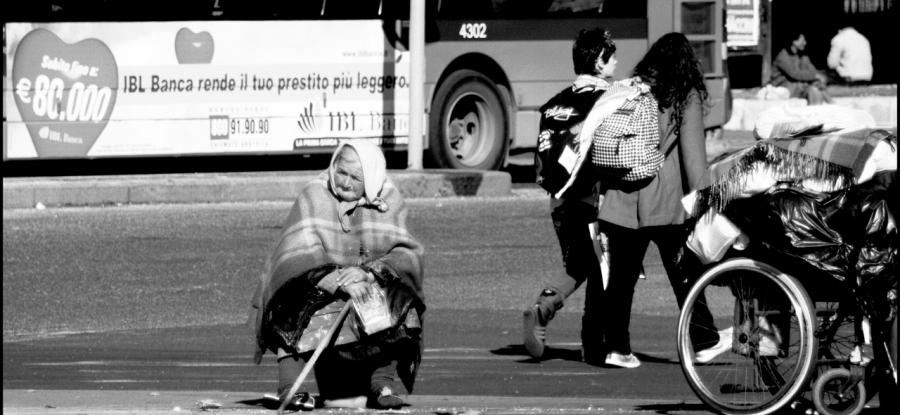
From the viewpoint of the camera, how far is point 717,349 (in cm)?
688

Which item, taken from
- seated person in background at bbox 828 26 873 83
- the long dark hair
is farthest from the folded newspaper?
seated person in background at bbox 828 26 873 83

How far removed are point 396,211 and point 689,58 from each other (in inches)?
69.5

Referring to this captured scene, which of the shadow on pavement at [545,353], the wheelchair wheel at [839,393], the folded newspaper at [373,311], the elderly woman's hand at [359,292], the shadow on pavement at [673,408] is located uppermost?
the elderly woman's hand at [359,292]

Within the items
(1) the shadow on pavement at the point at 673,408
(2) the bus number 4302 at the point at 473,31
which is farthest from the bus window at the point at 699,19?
(1) the shadow on pavement at the point at 673,408

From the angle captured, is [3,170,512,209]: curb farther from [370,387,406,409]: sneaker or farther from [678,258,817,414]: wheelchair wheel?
[678,258,817,414]: wheelchair wheel

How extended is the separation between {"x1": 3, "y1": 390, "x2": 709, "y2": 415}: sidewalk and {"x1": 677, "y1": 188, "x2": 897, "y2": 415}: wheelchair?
25 cm

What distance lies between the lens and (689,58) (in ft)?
25.2

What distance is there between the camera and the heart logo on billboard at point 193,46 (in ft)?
52.1

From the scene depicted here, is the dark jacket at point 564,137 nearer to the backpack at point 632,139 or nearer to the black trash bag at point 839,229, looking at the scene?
the backpack at point 632,139

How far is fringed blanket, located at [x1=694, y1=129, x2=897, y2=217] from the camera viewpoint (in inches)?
245

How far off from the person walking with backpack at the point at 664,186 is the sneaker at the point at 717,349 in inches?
23.3

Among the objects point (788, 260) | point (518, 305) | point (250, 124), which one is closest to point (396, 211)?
point (788, 260)

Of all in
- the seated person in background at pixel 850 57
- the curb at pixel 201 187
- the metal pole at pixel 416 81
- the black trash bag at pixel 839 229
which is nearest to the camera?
the black trash bag at pixel 839 229

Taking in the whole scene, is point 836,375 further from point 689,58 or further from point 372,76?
point 372,76
